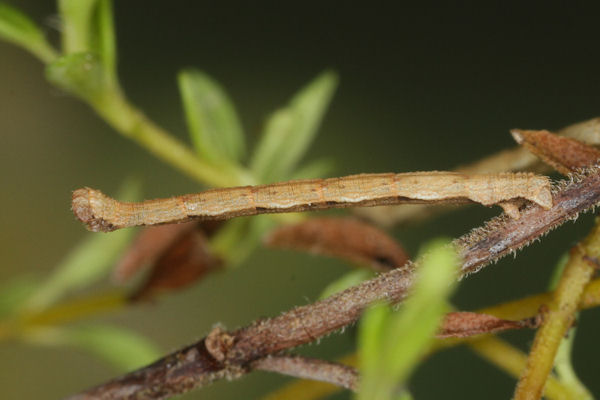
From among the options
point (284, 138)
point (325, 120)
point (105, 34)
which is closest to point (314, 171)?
point (284, 138)

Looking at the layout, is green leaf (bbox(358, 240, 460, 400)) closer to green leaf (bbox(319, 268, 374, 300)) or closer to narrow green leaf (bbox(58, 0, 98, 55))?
green leaf (bbox(319, 268, 374, 300))

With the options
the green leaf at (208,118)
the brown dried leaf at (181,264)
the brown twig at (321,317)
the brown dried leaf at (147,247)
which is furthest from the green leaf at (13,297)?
the brown twig at (321,317)

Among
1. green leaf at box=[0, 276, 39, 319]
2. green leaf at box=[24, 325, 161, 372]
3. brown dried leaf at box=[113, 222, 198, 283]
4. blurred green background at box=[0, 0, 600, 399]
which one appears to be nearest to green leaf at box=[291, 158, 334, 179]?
brown dried leaf at box=[113, 222, 198, 283]

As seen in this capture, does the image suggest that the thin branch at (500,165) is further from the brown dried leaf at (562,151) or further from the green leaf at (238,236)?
the green leaf at (238,236)

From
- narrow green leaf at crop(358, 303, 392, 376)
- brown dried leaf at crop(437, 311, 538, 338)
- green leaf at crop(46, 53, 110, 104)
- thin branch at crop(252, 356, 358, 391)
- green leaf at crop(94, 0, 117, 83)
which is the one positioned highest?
green leaf at crop(94, 0, 117, 83)

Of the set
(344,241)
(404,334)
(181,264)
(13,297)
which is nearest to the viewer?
(404,334)

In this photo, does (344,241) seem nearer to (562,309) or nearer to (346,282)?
(346,282)

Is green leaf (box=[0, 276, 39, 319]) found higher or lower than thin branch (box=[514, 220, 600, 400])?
higher
